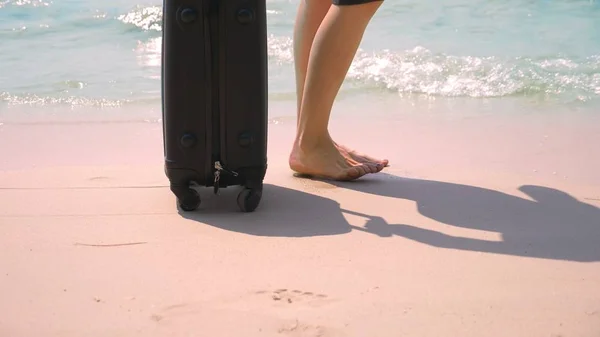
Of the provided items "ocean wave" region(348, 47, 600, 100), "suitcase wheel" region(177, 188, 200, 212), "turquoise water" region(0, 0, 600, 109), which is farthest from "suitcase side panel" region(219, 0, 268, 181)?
"ocean wave" region(348, 47, 600, 100)

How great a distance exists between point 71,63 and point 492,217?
3.38 meters

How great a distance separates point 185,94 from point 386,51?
128 inches

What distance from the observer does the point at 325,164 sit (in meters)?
2.74

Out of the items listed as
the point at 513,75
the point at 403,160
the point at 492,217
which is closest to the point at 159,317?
the point at 492,217

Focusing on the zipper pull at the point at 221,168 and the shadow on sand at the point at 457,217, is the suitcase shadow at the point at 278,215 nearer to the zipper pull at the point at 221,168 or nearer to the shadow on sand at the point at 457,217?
the shadow on sand at the point at 457,217

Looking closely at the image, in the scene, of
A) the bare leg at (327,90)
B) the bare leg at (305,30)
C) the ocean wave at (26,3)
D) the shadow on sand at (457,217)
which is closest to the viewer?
the shadow on sand at (457,217)

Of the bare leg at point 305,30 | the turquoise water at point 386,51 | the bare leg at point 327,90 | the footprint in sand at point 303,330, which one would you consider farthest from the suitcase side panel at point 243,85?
the turquoise water at point 386,51

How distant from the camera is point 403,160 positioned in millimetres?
3154

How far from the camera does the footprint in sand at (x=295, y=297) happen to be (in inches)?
71.4

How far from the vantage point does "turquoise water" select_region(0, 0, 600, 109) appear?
4.46 metres

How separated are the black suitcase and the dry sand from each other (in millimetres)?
123

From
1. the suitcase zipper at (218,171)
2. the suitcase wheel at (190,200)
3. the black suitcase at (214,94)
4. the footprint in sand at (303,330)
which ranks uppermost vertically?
the black suitcase at (214,94)

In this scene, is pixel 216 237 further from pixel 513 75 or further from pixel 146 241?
pixel 513 75

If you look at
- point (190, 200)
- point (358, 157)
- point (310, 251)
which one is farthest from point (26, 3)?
point (310, 251)
